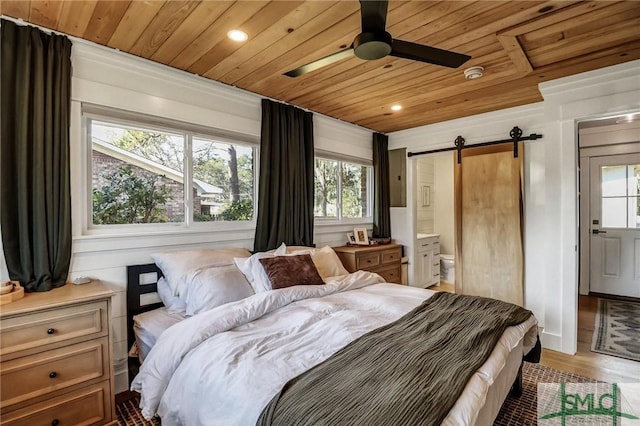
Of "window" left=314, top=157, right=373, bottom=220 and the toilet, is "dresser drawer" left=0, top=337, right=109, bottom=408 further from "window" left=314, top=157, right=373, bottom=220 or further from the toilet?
the toilet

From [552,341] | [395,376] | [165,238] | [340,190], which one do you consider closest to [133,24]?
[165,238]

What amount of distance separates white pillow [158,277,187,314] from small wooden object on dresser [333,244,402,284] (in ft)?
6.20

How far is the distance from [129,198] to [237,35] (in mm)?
1434

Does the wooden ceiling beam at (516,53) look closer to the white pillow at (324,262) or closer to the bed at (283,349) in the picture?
the bed at (283,349)

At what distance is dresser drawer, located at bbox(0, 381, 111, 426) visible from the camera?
160cm

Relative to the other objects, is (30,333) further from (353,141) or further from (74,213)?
(353,141)

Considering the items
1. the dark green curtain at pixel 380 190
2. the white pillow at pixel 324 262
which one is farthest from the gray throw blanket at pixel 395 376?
the dark green curtain at pixel 380 190

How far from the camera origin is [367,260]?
12.7 ft

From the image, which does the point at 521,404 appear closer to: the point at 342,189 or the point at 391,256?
the point at 391,256

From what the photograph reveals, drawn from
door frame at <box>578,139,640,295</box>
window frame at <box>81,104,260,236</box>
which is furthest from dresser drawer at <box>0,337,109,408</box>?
door frame at <box>578,139,640,295</box>

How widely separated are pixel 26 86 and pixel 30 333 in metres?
1.41

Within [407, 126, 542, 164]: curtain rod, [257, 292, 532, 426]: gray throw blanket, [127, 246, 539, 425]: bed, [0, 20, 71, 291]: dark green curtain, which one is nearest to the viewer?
[257, 292, 532, 426]: gray throw blanket

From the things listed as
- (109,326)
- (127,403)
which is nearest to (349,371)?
(109,326)

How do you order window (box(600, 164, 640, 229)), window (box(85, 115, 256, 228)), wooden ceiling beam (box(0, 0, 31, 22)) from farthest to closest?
1. window (box(600, 164, 640, 229))
2. window (box(85, 115, 256, 228))
3. wooden ceiling beam (box(0, 0, 31, 22))
